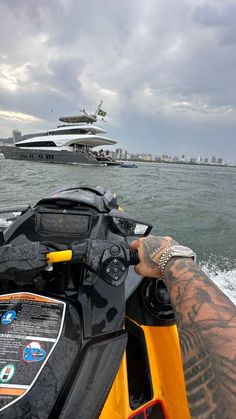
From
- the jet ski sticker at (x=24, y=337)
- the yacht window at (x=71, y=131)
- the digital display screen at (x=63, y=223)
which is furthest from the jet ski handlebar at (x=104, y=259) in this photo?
the yacht window at (x=71, y=131)

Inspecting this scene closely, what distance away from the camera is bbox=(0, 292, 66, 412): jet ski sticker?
2.75 ft

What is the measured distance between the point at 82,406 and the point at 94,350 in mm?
189

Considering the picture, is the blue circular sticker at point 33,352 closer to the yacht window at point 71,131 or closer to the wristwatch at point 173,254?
the wristwatch at point 173,254

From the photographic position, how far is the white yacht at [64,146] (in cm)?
3147

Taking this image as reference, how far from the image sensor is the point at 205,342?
0.69 metres

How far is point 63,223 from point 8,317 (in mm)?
762

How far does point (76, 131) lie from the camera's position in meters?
36.0

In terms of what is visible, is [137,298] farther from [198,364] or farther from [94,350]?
[198,364]

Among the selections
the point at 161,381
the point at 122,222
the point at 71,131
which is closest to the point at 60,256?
the point at 161,381

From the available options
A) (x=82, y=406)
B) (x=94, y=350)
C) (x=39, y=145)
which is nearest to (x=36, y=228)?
(x=94, y=350)

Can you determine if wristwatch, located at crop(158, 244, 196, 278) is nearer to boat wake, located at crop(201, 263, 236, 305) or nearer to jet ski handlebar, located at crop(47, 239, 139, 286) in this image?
jet ski handlebar, located at crop(47, 239, 139, 286)

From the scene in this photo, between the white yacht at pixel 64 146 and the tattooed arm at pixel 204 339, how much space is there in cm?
3111

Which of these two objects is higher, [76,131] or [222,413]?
[76,131]

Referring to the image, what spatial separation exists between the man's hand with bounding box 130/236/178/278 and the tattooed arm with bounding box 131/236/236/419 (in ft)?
0.24
